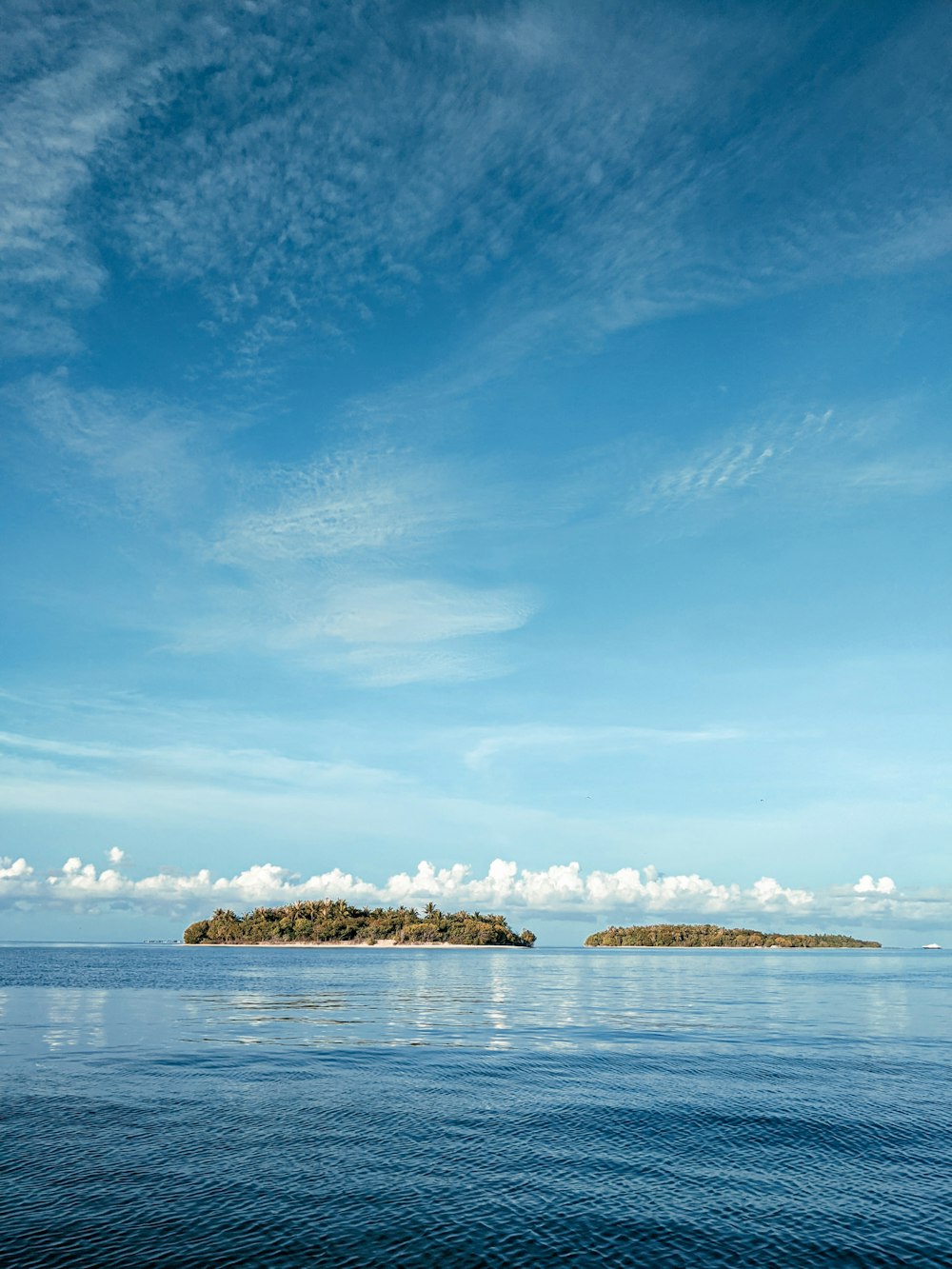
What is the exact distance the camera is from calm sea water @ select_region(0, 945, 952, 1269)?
26.5 metres

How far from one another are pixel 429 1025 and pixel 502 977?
94662 mm

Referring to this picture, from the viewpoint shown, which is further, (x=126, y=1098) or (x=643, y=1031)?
(x=643, y=1031)

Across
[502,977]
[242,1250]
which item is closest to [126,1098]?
[242,1250]

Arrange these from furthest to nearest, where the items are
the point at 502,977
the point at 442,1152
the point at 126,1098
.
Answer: the point at 502,977, the point at 126,1098, the point at 442,1152

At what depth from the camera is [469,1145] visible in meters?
37.3

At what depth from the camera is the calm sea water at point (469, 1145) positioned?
26500 millimetres

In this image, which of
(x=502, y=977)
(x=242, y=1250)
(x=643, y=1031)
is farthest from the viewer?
(x=502, y=977)

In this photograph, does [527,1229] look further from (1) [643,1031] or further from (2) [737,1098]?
(1) [643,1031]

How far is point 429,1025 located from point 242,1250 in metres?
60.2

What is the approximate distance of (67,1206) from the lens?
28609 mm

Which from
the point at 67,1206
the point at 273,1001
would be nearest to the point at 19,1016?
the point at 273,1001

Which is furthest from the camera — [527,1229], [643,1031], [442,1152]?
[643,1031]

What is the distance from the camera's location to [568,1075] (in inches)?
2163

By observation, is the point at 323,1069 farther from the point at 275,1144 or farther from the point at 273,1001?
the point at 273,1001
